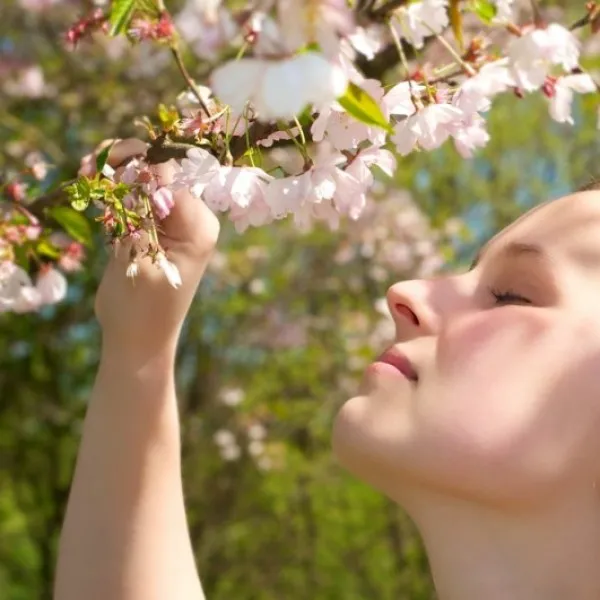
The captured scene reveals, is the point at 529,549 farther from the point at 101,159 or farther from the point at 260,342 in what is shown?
the point at 260,342

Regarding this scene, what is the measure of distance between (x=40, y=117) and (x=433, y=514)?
2786 millimetres

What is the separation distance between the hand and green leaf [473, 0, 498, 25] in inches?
21.2

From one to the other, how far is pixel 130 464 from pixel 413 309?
49cm

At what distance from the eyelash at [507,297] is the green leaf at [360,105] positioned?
573 mm

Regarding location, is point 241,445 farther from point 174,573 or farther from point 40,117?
point 174,573

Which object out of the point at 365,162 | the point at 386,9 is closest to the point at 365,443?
the point at 365,162

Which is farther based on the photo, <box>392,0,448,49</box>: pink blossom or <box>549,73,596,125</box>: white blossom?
<box>549,73,596,125</box>: white blossom

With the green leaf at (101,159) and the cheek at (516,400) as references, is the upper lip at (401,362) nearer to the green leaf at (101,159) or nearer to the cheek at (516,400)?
the cheek at (516,400)

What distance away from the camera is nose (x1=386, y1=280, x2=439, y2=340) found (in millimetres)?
1181

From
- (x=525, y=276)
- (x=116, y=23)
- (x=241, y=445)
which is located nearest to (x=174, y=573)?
(x=525, y=276)

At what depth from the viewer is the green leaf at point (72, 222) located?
1.21 metres

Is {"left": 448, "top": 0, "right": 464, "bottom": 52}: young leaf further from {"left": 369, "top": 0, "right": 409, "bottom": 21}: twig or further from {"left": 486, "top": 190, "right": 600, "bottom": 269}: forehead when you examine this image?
{"left": 486, "top": 190, "right": 600, "bottom": 269}: forehead

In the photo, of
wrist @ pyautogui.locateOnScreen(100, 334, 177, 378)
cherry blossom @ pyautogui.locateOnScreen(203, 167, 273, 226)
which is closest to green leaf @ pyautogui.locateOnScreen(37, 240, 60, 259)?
wrist @ pyautogui.locateOnScreen(100, 334, 177, 378)

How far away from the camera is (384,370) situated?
1160 mm
